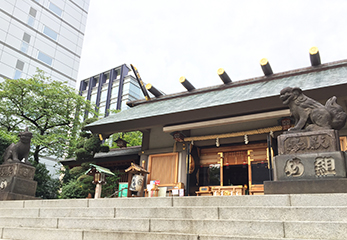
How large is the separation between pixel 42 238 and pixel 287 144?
5.12 meters

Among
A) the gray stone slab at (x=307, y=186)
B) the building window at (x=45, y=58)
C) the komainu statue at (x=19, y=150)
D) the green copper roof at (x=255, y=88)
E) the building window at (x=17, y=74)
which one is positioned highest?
the building window at (x=45, y=58)

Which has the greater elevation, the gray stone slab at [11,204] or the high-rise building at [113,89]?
the high-rise building at [113,89]

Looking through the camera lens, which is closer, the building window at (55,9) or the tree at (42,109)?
the tree at (42,109)

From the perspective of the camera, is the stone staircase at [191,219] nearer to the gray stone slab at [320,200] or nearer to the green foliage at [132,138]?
the gray stone slab at [320,200]

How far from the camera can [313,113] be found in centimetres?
612

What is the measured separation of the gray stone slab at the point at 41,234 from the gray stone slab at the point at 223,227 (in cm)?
146

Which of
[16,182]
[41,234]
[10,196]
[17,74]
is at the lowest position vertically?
[41,234]

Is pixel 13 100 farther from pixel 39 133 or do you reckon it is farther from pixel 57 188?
pixel 57 188

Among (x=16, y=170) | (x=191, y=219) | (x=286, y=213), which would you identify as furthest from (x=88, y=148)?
(x=286, y=213)

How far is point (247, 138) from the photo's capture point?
456 inches

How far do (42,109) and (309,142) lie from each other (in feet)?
49.8

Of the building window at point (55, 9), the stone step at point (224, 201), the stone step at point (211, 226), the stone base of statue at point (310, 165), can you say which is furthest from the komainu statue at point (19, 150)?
the building window at point (55, 9)

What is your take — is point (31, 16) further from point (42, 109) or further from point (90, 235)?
point (90, 235)

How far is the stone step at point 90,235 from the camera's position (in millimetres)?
4218
